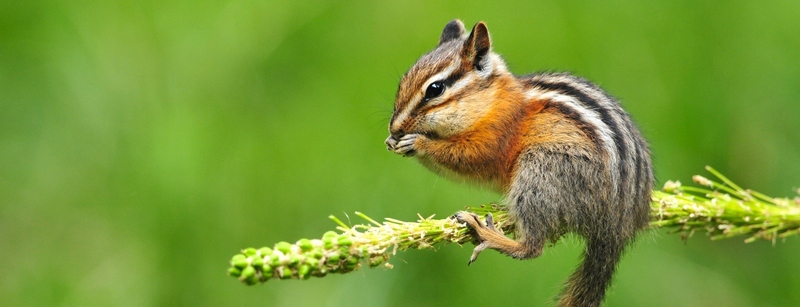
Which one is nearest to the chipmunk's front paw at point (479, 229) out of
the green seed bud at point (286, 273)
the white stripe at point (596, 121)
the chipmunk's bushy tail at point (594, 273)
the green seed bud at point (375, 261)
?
the chipmunk's bushy tail at point (594, 273)

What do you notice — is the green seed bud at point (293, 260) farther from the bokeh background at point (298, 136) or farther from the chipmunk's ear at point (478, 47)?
the bokeh background at point (298, 136)

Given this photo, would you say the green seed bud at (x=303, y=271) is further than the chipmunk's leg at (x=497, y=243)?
No

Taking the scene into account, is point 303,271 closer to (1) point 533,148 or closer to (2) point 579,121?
(1) point 533,148

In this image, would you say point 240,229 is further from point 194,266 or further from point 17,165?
point 17,165

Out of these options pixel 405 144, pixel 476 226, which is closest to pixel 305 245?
pixel 476 226

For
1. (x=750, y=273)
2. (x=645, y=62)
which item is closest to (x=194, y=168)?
(x=645, y=62)

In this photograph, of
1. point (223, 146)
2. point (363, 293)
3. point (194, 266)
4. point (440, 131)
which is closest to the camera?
point (440, 131)

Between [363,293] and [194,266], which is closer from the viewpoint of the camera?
[363,293]
